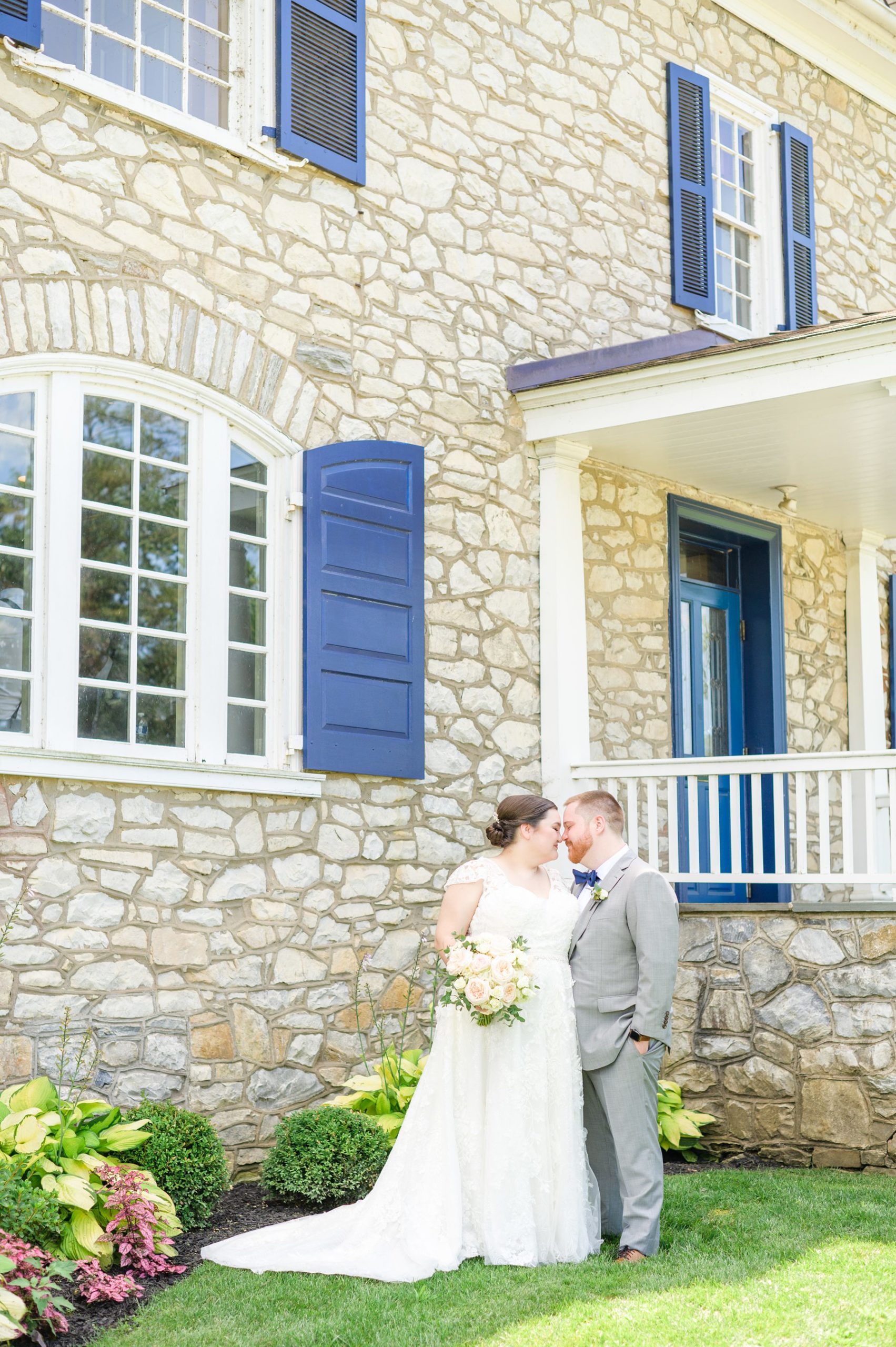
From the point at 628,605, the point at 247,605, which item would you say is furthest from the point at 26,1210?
the point at 628,605

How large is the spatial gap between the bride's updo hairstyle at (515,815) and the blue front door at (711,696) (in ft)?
12.3

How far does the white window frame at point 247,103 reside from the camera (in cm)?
677

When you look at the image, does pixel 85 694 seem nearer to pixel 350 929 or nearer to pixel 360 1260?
pixel 350 929

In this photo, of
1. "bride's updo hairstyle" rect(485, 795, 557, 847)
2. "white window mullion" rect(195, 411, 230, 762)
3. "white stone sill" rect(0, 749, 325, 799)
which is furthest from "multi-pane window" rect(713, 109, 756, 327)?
"bride's updo hairstyle" rect(485, 795, 557, 847)

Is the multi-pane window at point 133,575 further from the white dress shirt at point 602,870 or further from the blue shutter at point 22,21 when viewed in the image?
the white dress shirt at point 602,870

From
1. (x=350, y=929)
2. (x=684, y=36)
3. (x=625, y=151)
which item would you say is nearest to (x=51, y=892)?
(x=350, y=929)

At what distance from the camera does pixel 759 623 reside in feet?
33.3

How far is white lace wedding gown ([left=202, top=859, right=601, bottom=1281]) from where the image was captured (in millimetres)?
5105

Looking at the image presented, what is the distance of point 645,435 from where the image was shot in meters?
8.23

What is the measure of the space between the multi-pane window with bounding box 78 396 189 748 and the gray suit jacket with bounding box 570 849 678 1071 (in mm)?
2134

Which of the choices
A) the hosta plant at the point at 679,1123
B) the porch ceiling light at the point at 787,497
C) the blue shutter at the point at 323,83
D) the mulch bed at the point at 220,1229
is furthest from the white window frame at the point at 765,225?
the mulch bed at the point at 220,1229

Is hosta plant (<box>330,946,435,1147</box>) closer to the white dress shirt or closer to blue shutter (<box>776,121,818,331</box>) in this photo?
the white dress shirt

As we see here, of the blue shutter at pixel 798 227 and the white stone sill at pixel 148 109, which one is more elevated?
the blue shutter at pixel 798 227

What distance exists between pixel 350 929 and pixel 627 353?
130 inches
